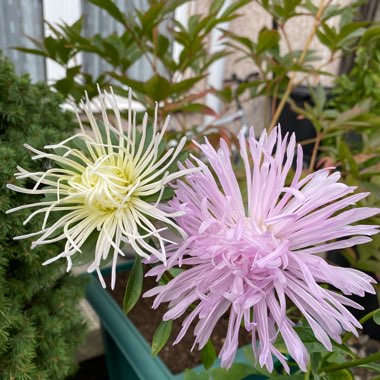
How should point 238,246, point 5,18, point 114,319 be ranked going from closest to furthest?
point 238,246 < point 114,319 < point 5,18

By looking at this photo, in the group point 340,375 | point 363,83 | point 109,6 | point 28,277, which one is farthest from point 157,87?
point 363,83

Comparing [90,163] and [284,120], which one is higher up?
[90,163]

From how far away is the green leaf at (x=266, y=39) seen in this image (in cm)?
68

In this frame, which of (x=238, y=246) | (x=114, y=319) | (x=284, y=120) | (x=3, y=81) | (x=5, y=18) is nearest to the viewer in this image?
(x=238, y=246)

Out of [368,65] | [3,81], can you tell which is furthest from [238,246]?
[368,65]

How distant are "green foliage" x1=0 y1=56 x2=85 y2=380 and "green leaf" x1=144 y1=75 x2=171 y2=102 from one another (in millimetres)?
128

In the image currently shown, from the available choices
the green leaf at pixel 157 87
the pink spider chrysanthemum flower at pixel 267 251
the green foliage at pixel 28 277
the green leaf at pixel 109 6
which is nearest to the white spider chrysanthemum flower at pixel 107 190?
the pink spider chrysanthemum flower at pixel 267 251

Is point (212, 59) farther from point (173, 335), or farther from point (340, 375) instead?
point (340, 375)

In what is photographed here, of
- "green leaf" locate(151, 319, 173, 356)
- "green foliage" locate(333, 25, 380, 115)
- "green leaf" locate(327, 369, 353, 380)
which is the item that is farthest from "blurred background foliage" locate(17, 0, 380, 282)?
"green foliage" locate(333, 25, 380, 115)

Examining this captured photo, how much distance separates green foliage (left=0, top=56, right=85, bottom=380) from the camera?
0.45 metres

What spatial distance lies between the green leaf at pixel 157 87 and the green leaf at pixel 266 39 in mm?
194

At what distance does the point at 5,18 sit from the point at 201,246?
4.61ft

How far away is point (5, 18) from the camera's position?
1402mm

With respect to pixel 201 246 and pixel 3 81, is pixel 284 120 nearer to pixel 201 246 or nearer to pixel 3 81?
pixel 3 81
